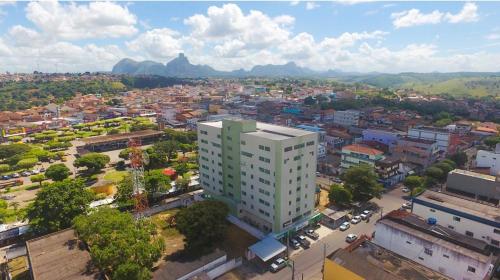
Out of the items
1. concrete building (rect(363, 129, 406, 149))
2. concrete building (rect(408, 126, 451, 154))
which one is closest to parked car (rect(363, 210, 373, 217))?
concrete building (rect(363, 129, 406, 149))

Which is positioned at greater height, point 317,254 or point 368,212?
point 368,212

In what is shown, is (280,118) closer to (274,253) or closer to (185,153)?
(185,153)

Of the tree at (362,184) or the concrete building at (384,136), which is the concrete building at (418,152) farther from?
the tree at (362,184)

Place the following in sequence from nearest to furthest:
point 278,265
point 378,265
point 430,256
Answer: point 378,265 → point 430,256 → point 278,265

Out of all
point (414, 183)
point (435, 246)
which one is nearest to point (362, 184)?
point (414, 183)

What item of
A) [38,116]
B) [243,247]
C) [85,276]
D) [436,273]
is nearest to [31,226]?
[85,276]

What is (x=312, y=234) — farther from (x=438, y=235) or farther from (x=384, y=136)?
(x=384, y=136)

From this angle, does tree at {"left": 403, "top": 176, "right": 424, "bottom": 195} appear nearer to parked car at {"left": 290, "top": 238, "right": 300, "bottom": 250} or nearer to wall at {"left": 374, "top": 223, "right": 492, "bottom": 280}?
wall at {"left": 374, "top": 223, "right": 492, "bottom": 280}
